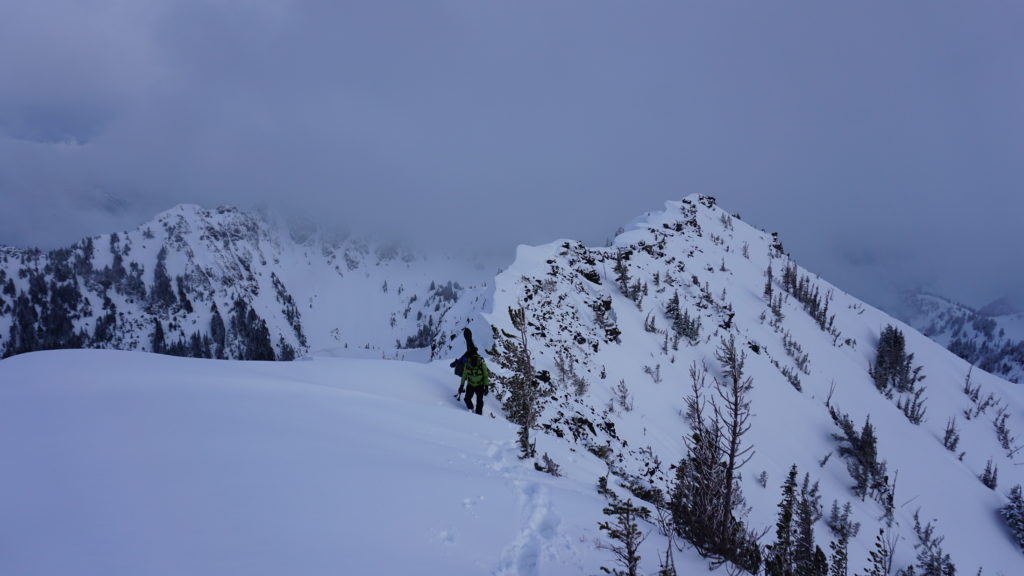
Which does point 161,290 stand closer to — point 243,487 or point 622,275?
point 622,275

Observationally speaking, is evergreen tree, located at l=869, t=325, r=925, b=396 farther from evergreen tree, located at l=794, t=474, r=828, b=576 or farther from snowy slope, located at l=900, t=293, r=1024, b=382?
snowy slope, located at l=900, t=293, r=1024, b=382

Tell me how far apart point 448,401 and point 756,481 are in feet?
25.1

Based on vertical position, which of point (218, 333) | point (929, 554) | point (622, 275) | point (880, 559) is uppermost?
point (622, 275)

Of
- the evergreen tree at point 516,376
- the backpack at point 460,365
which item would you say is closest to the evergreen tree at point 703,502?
the evergreen tree at point 516,376

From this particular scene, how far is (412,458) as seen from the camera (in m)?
4.85

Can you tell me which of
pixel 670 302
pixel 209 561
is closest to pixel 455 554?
pixel 209 561

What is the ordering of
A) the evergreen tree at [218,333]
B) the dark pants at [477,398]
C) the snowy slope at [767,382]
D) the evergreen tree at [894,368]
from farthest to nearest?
the evergreen tree at [218,333], the evergreen tree at [894,368], the snowy slope at [767,382], the dark pants at [477,398]

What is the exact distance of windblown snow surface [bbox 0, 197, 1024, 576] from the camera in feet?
8.59

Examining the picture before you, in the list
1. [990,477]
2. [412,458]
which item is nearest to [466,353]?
[412,458]

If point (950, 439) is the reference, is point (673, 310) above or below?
above

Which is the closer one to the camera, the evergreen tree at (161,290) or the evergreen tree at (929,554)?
the evergreen tree at (929,554)

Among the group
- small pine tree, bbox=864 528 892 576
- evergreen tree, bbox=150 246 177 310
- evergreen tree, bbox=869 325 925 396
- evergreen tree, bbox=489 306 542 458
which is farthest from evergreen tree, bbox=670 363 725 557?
evergreen tree, bbox=150 246 177 310

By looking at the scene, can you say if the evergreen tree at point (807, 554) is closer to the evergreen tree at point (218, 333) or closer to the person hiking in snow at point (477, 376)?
the person hiking in snow at point (477, 376)

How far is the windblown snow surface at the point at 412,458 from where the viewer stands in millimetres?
2619
